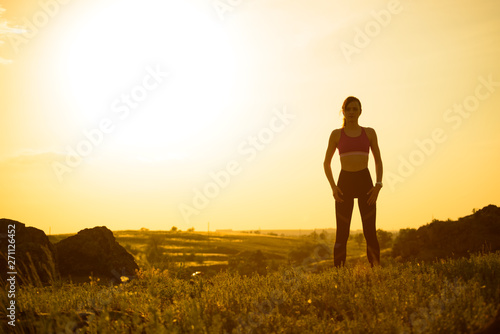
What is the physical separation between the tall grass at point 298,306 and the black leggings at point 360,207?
0.67 m

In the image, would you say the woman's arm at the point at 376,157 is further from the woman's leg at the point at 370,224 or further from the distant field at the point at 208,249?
the distant field at the point at 208,249

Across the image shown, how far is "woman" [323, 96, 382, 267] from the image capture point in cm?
866

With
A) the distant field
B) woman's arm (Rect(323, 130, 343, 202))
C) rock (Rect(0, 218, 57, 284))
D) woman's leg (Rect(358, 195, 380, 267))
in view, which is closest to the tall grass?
woman's leg (Rect(358, 195, 380, 267))

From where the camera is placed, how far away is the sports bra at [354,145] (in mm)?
8688

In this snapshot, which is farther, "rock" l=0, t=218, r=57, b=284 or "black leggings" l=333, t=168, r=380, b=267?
"rock" l=0, t=218, r=57, b=284

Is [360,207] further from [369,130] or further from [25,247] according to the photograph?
[25,247]

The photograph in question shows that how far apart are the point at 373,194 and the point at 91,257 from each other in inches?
319

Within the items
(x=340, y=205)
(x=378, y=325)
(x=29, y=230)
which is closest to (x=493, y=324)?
(x=378, y=325)

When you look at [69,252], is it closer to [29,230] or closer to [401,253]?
[29,230]

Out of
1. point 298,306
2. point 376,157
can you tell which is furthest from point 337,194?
point 298,306

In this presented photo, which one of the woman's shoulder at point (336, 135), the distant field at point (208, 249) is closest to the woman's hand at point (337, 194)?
the woman's shoulder at point (336, 135)

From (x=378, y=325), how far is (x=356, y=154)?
14.1 feet

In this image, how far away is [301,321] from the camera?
5188mm

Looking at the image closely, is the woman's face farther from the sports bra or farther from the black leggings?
the black leggings
